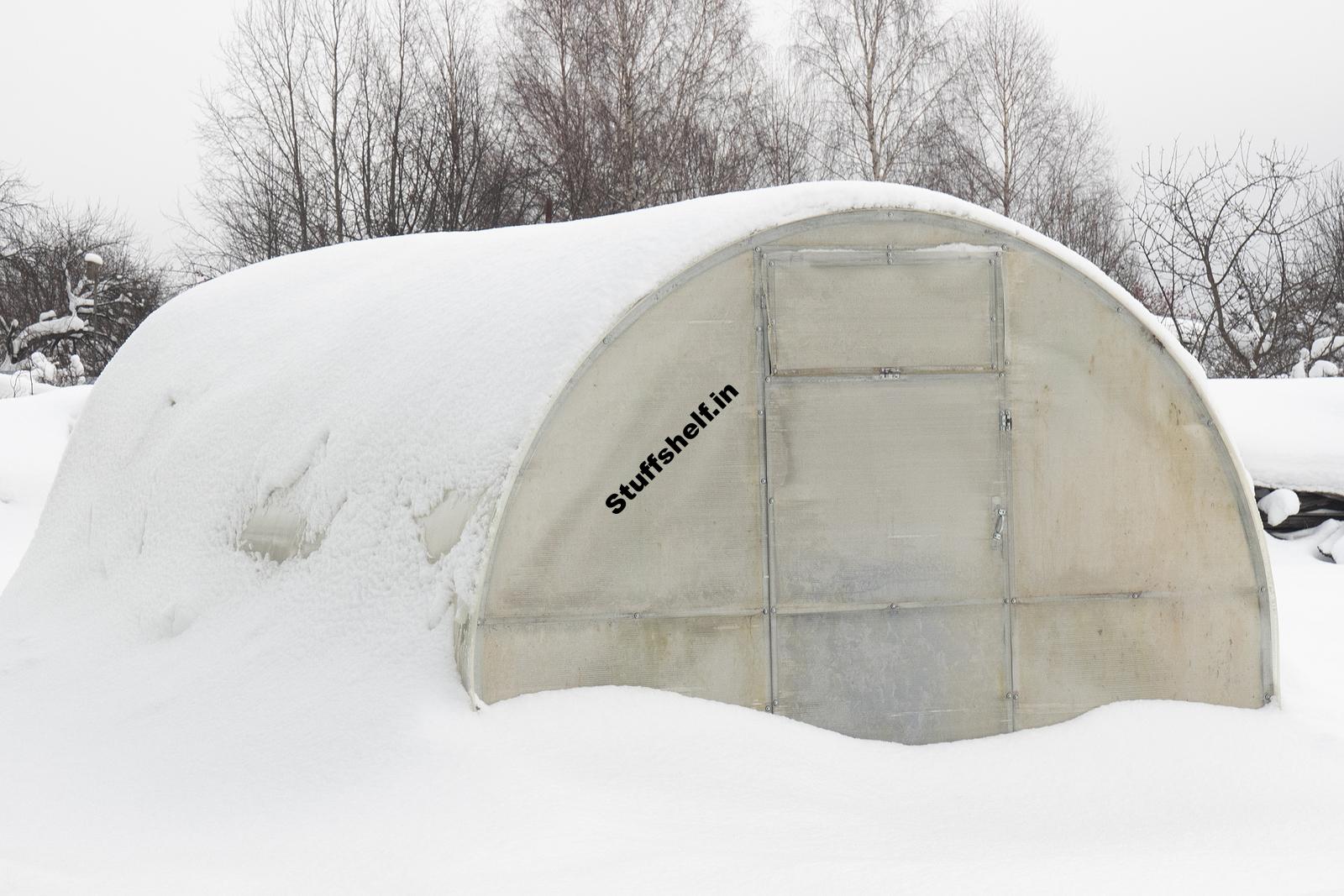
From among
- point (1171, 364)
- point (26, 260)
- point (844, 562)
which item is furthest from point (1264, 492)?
point (26, 260)

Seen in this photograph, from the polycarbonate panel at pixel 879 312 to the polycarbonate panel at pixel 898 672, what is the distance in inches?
44.7

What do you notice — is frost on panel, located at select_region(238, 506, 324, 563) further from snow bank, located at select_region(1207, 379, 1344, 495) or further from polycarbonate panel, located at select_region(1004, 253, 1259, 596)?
snow bank, located at select_region(1207, 379, 1344, 495)

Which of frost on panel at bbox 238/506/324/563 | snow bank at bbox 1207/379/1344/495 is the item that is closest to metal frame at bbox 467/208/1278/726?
frost on panel at bbox 238/506/324/563

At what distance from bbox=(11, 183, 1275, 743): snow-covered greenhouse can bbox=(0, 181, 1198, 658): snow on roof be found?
0.02 m

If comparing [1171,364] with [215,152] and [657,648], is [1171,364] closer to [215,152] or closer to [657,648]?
[657,648]

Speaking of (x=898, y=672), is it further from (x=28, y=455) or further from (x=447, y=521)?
(x=28, y=455)

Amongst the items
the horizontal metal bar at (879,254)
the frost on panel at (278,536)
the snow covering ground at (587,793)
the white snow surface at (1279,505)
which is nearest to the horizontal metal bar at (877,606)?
the snow covering ground at (587,793)

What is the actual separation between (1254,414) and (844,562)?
8226mm

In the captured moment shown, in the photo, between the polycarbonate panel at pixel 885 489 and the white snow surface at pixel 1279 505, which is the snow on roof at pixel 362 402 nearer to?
the polycarbonate panel at pixel 885 489

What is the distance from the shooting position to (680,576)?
5461mm

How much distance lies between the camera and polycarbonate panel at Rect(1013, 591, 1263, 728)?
18.7ft

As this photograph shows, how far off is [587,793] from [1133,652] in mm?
2634

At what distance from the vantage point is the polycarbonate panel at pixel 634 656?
17.4 feet

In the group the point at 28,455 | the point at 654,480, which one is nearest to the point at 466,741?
the point at 654,480
